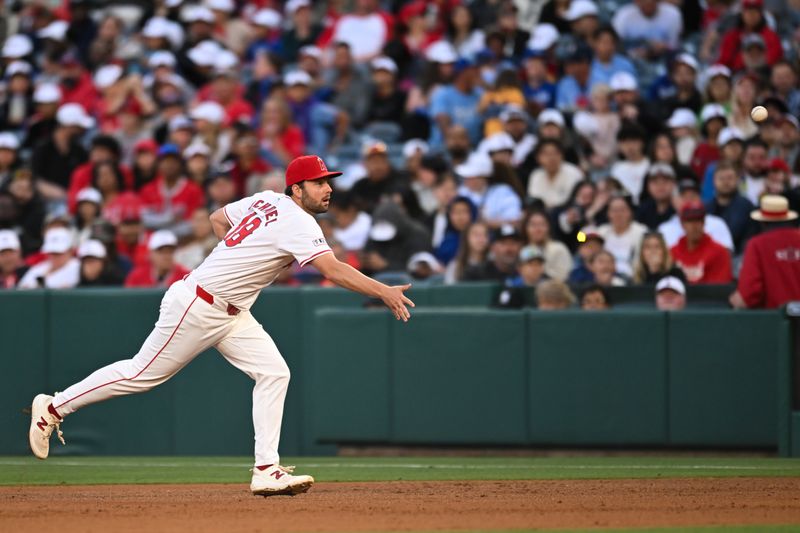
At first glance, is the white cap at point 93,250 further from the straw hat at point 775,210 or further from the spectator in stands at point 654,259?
the straw hat at point 775,210

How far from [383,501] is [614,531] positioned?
1.62 meters

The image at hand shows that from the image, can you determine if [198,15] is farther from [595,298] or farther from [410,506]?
[410,506]

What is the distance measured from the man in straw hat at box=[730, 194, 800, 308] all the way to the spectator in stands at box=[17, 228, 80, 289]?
6169 mm

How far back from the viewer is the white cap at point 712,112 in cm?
1320

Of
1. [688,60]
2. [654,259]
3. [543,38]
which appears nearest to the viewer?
[654,259]

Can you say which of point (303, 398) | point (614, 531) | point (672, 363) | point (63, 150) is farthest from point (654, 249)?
point (63, 150)

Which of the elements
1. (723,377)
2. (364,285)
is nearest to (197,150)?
(723,377)

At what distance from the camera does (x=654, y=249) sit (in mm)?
11359

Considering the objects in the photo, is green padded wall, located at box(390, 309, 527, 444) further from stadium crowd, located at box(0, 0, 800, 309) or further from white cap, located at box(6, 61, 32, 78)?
white cap, located at box(6, 61, 32, 78)

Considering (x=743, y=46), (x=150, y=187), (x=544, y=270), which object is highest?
(x=743, y=46)

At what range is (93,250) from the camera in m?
12.7

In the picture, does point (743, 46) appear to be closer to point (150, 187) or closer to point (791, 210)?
point (791, 210)

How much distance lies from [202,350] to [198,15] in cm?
1052

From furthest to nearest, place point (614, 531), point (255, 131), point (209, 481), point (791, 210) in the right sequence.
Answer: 1. point (255, 131)
2. point (791, 210)
3. point (209, 481)
4. point (614, 531)
